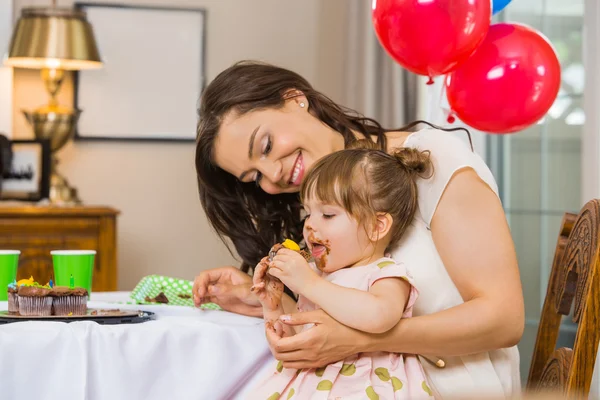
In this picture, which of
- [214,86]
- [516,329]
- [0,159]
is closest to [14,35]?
[0,159]

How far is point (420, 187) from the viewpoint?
60.2 inches

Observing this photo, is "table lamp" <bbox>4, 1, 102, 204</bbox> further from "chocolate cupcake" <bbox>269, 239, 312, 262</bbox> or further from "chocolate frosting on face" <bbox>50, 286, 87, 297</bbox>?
"chocolate cupcake" <bbox>269, 239, 312, 262</bbox>

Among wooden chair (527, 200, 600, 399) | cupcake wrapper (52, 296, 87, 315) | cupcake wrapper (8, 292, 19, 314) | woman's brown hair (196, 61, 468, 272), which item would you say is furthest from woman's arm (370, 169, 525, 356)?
cupcake wrapper (8, 292, 19, 314)

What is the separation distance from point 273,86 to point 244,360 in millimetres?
606

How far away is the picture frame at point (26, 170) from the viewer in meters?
3.85

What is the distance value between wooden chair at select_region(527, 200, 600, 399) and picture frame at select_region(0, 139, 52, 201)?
2.75 m

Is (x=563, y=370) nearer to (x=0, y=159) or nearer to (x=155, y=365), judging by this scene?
(x=155, y=365)

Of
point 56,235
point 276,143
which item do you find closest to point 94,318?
point 276,143

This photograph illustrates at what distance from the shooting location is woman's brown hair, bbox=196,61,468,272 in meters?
A: 1.77

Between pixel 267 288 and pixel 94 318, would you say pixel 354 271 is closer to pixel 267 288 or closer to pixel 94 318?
pixel 267 288

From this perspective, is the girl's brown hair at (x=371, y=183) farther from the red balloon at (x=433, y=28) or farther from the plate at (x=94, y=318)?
the red balloon at (x=433, y=28)

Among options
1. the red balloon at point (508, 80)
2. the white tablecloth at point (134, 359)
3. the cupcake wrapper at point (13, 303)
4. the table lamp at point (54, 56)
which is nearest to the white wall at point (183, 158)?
the table lamp at point (54, 56)

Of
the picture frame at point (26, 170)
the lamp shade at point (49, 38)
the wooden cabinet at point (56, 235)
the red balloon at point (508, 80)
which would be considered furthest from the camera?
the picture frame at point (26, 170)

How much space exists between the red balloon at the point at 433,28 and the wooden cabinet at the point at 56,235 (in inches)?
75.0
